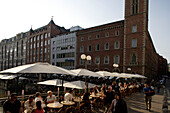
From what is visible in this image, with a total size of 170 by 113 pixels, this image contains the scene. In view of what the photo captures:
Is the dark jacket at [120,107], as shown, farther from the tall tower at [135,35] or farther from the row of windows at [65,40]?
the row of windows at [65,40]

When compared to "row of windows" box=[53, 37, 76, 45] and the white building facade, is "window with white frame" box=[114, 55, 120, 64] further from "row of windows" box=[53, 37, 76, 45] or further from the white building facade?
"row of windows" box=[53, 37, 76, 45]

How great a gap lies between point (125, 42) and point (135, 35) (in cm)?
280

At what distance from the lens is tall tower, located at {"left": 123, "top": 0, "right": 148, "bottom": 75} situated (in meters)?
30.3

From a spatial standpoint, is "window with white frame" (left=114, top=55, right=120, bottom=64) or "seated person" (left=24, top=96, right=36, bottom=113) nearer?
"seated person" (left=24, top=96, right=36, bottom=113)

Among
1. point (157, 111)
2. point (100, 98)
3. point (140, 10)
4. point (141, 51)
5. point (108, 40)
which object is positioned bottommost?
point (157, 111)

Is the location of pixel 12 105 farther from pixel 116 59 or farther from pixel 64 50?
pixel 64 50

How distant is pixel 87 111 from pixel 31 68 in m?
3.78

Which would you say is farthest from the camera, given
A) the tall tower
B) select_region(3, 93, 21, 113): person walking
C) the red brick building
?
the red brick building

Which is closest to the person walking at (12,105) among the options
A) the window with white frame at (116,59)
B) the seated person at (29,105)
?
the seated person at (29,105)

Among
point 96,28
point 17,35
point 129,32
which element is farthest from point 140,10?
point 17,35

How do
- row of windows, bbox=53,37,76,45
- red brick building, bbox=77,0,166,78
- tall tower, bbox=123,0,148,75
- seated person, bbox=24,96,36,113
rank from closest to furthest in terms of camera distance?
1. seated person, bbox=24,96,36,113
2. tall tower, bbox=123,0,148,75
3. red brick building, bbox=77,0,166,78
4. row of windows, bbox=53,37,76,45

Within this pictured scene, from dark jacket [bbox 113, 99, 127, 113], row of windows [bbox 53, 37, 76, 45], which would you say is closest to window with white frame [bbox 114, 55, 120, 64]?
row of windows [bbox 53, 37, 76, 45]

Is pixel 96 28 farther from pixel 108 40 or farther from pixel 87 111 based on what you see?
pixel 87 111

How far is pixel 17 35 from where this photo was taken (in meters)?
69.4
